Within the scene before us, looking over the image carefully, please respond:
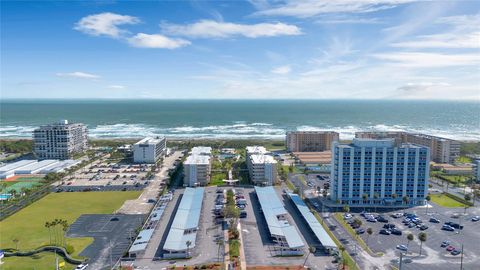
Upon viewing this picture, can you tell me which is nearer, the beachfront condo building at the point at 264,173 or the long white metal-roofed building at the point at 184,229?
the long white metal-roofed building at the point at 184,229

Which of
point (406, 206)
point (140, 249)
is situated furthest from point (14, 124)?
point (406, 206)

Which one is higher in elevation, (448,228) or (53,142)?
(53,142)

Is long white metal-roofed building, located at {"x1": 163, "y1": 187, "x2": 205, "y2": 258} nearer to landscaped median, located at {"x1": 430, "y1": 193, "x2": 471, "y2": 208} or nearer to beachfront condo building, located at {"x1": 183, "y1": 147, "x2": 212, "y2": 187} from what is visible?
beachfront condo building, located at {"x1": 183, "y1": 147, "x2": 212, "y2": 187}

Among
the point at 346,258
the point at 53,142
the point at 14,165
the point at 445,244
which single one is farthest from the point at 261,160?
the point at 53,142

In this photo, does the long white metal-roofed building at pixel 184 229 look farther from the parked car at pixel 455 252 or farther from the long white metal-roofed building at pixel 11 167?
the long white metal-roofed building at pixel 11 167

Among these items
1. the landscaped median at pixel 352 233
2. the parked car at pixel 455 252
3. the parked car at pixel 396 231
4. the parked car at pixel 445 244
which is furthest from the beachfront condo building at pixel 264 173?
the parked car at pixel 455 252

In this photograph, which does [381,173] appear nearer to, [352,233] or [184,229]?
[352,233]
